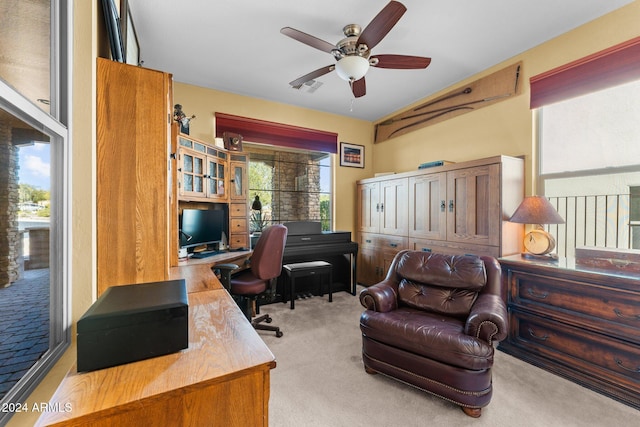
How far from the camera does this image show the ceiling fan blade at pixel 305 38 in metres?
1.84

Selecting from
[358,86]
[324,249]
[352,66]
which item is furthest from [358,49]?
[324,249]

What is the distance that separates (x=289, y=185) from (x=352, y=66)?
91.9 inches

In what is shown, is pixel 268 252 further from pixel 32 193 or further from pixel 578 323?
pixel 578 323

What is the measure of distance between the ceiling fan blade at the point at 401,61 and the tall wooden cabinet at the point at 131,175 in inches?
63.7

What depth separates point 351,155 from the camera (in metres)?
4.50

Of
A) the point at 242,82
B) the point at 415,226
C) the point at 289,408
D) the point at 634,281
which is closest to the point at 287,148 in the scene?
the point at 242,82

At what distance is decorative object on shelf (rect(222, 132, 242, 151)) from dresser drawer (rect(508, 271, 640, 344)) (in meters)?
3.23

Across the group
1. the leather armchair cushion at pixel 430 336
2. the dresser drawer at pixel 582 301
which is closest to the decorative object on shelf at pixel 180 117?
the leather armchair cushion at pixel 430 336

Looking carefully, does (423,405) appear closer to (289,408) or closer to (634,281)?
(289,408)

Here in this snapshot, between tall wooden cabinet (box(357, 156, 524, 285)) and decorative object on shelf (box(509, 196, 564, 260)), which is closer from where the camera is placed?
decorative object on shelf (box(509, 196, 564, 260))

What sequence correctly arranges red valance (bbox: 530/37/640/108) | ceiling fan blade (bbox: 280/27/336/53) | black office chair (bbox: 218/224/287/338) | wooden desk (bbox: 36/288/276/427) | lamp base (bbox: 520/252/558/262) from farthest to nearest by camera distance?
1. black office chair (bbox: 218/224/287/338)
2. lamp base (bbox: 520/252/558/262)
3. red valance (bbox: 530/37/640/108)
4. ceiling fan blade (bbox: 280/27/336/53)
5. wooden desk (bbox: 36/288/276/427)

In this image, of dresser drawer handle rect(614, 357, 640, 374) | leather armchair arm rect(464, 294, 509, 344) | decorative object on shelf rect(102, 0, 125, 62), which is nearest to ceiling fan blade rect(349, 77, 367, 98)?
decorative object on shelf rect(102, 0, 125, 62)

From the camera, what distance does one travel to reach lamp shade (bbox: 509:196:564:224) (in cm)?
220

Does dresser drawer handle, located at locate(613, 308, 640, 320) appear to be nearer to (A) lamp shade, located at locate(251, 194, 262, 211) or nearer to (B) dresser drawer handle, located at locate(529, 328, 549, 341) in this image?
(B) dresser drawer handle, located at locate(529, 328, 549, 341)
